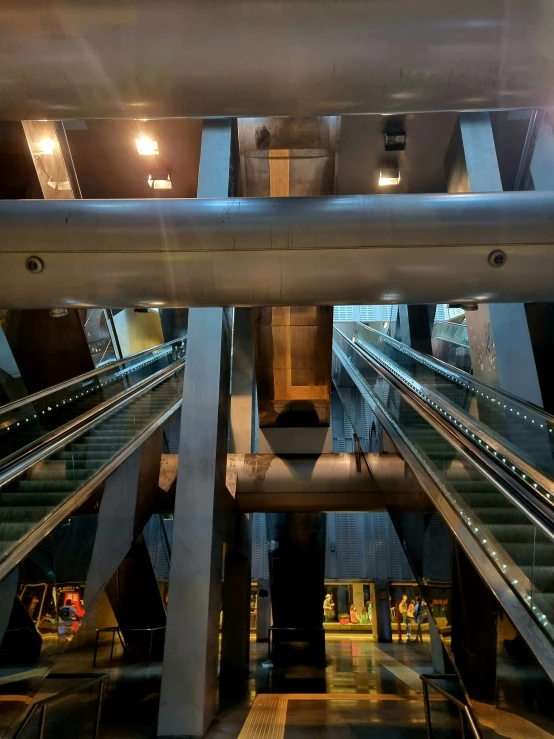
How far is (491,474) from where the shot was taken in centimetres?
380

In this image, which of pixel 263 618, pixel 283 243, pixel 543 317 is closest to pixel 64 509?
pixel 283 243

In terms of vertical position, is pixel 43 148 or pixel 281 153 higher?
pixel 281 153

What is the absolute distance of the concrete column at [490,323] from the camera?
7609mm

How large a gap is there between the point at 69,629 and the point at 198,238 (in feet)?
20.3

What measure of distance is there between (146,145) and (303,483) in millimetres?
6838

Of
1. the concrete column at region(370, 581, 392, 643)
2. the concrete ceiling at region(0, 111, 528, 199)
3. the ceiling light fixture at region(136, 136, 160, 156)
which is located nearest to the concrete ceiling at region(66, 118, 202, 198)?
the concrete ceiling at region(0, 111, 528, 199)

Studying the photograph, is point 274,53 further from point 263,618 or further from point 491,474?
point 263,618

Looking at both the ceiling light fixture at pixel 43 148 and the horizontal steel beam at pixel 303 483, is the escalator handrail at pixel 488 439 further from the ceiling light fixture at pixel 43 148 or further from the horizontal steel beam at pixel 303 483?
the ceiling light fixture at pixel 43 148

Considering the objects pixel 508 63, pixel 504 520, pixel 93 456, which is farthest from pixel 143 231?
pixel 504 520

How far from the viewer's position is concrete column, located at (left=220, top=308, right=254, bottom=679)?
405 inches

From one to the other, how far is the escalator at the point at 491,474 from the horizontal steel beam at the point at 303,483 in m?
2.02

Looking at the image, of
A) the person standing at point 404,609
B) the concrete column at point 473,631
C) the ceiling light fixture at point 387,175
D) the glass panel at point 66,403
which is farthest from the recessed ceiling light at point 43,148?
the person standing at point 404,609

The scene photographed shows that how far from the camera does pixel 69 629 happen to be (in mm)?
7695

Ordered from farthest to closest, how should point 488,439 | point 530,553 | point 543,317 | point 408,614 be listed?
point 408,614 → point 543,317 → point 488,439 → point 530,553
